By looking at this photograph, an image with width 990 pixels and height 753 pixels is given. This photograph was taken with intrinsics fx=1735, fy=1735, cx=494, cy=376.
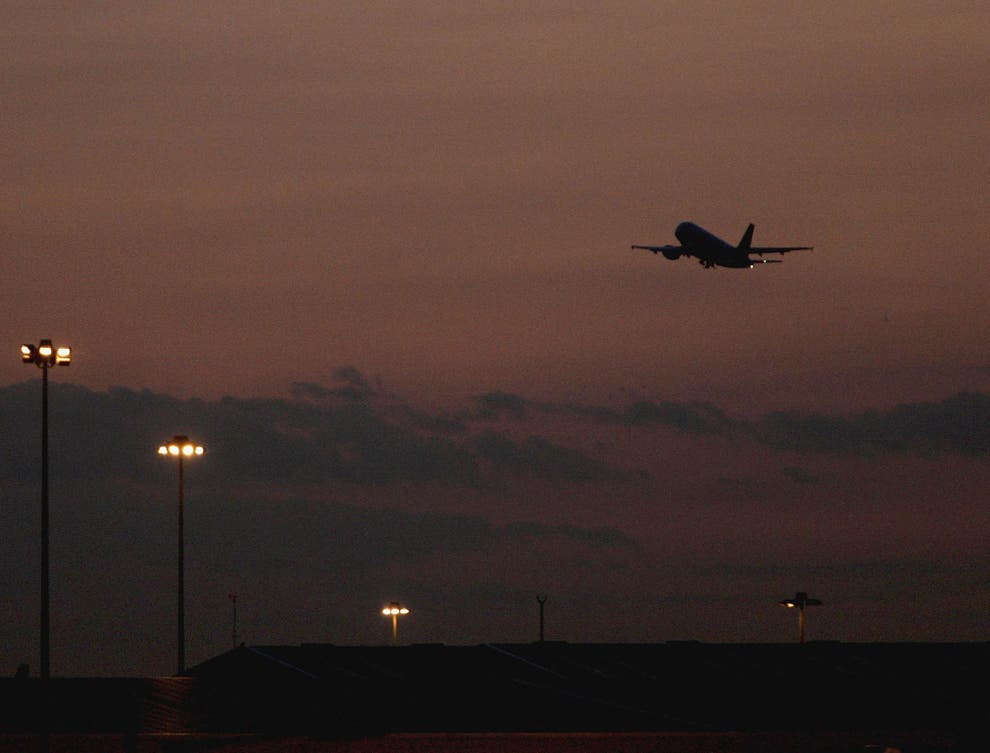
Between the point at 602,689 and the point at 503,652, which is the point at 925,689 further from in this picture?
the point at 503,652

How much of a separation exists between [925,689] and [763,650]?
9373 millimetres

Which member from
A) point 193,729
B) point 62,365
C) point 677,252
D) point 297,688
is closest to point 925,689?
point 297,688

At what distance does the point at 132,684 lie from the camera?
71562mm

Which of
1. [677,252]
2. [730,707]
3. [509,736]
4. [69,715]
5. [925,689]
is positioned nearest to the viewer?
[509,736]

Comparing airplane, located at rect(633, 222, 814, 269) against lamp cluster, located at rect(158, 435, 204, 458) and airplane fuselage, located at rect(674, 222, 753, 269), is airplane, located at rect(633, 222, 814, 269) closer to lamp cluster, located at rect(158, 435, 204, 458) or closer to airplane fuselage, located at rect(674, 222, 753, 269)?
airplane fuselage, located at rect(674, 222, 753, 269)

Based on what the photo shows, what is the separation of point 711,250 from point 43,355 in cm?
6709

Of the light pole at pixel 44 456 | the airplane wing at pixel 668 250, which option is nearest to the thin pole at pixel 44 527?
Result: the light pole at pixel 44 456

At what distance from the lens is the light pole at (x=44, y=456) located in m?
64.0

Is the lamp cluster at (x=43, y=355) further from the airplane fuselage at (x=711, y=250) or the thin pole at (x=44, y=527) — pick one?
the airplane fuselage at (x=711, y=250)

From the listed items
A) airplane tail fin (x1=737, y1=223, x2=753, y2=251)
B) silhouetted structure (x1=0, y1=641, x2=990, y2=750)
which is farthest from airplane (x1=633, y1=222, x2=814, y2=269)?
silhouetted structure (x1=0, y1=641, x2=990, y2=750)

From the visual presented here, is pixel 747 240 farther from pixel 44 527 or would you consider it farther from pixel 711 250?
pixel 44 527

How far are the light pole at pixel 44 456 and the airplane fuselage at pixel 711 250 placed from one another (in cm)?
6558

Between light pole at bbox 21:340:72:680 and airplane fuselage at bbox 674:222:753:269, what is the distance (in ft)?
215

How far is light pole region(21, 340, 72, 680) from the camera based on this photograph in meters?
64.0
